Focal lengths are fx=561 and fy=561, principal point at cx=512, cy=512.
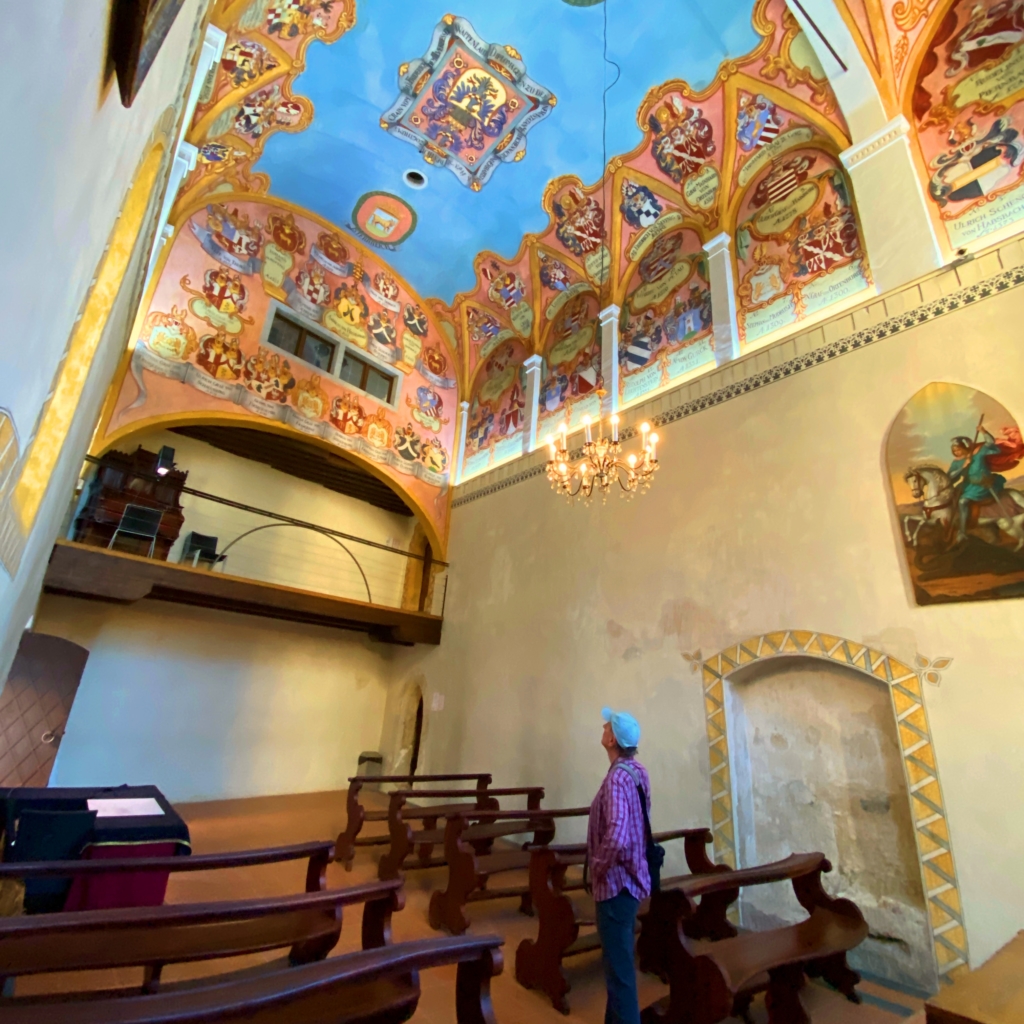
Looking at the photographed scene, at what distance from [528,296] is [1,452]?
9.07 meters

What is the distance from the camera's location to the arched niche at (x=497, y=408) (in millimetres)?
9711

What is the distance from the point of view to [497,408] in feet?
33.6

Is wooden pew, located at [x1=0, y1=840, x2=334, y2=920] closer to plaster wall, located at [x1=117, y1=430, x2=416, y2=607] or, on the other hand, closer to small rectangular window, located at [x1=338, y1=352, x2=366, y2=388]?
plaster wall, located at [x1=117, y1=430, x2=416, y2=607]

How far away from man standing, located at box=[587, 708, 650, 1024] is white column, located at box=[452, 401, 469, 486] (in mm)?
7973

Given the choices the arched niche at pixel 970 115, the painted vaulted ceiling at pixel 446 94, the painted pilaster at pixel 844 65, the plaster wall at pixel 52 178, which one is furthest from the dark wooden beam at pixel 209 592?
the painted pilaster at pixel 844 65

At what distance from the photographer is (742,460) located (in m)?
5.93

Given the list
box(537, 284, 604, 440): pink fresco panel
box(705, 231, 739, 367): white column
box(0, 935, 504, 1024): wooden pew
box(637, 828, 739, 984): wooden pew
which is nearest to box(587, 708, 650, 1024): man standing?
box(637, 828, 739, 984): wooden pew

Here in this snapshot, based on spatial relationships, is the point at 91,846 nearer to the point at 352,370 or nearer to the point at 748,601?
the point at 748,601

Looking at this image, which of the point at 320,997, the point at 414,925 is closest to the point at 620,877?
the point at 320,997

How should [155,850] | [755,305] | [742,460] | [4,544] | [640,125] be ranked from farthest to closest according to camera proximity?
1. [640,125]
2. [755,305]
3. [742,460]
4. [155,850]
5. [4,544]

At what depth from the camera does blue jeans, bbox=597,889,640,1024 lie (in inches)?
107

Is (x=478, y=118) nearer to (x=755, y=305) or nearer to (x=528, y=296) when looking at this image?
(x=528, y=296)

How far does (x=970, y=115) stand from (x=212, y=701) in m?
11.8

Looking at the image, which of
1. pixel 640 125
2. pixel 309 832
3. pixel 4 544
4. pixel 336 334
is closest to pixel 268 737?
pixel 309 832
